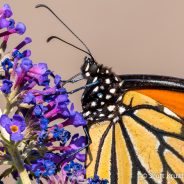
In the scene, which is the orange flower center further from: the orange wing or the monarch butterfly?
the orange wing

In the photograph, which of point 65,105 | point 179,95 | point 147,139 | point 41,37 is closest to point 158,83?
point 179,95

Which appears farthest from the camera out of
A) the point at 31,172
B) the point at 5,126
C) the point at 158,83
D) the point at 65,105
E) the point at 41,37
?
the point at 41,37

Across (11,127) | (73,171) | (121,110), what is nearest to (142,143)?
(121,110)

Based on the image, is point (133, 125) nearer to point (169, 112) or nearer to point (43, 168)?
point (169, 112)

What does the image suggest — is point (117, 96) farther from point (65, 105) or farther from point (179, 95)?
point (65, 105)

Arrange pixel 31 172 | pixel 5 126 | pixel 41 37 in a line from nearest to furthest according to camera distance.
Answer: pixel 5 126 < pixel 31 172 < pixel 41 37

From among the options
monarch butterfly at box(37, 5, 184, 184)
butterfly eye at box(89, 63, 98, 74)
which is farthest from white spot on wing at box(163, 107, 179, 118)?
butterfly eye at box(89, 63, 98, 74)

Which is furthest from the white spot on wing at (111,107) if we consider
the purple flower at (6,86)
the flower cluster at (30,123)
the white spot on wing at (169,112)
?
the purple flower at (6,86)

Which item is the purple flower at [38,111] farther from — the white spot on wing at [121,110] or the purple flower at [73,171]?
the white spot on wing at [121,110]
